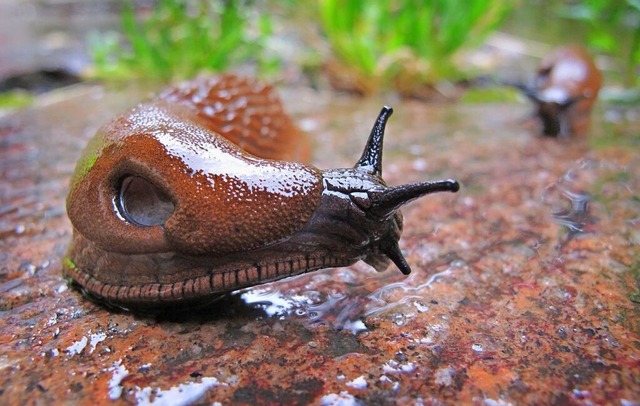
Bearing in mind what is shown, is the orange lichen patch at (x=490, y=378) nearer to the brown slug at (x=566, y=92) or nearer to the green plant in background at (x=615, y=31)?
the brown slug at (x=566, y=92)

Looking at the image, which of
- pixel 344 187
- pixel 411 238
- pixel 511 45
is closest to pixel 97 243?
pixel 344 187

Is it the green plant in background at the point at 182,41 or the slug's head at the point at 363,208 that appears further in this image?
the green plant in background at the point at 182,41

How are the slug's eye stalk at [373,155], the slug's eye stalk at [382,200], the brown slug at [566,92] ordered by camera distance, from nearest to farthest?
the slug's eye stalk at [382,200] → the slug's eye stalk at [373,155] → the brown slug at [566,92]

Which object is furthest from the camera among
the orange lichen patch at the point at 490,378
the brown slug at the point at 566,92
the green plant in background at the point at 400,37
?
the green plant in background at the point at 400,37

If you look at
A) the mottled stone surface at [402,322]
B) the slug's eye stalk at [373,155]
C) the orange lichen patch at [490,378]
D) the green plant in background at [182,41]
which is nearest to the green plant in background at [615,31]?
the mottled stone surface at [402,322]

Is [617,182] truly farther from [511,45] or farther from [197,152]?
[511,45]
